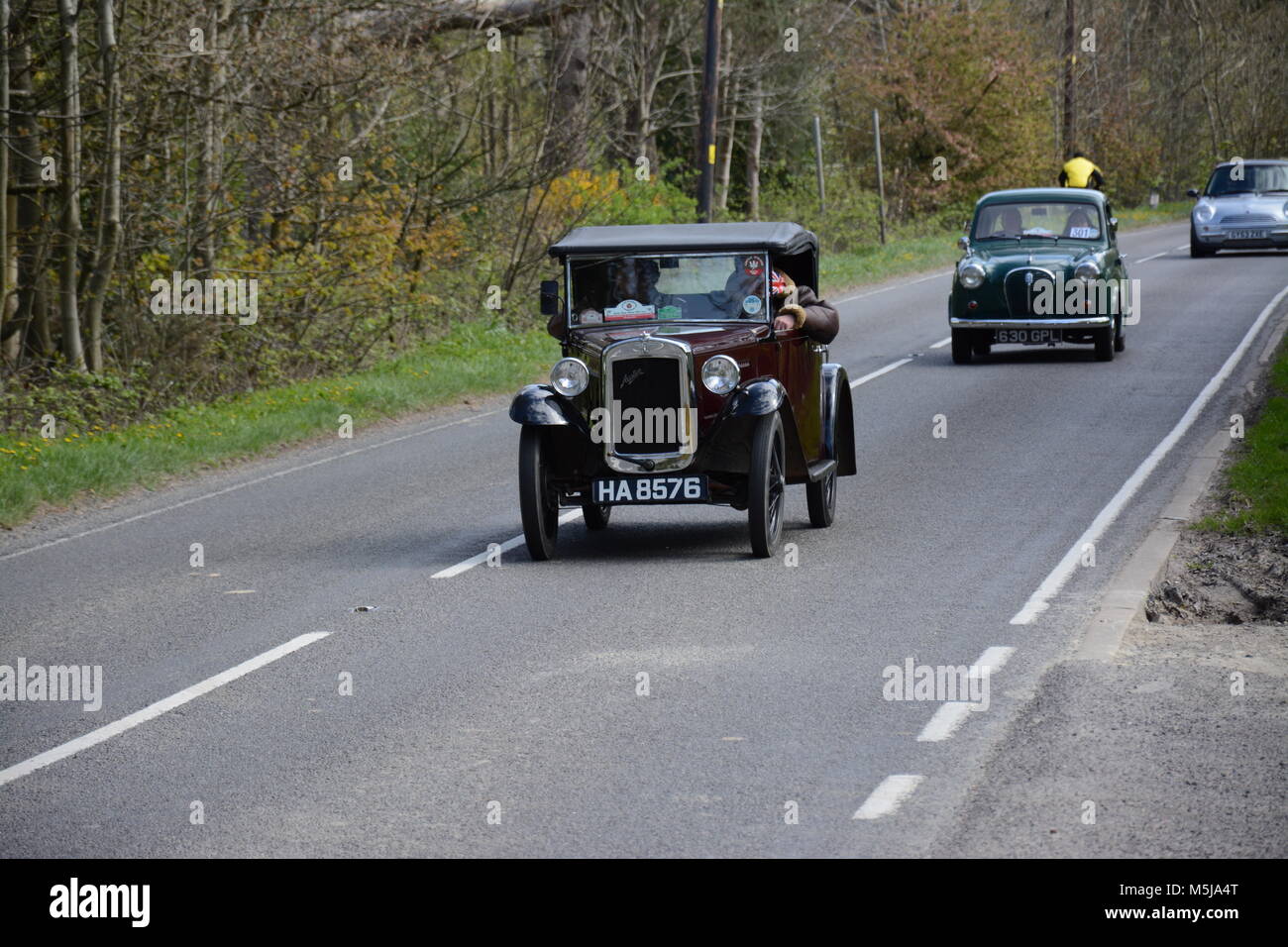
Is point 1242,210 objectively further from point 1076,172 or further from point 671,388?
point 671,388

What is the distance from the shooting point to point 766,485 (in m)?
10.3

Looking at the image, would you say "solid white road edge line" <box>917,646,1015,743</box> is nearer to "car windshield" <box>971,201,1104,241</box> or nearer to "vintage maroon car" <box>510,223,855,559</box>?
"vintage maroon car" <box>510,223,855,559</box>

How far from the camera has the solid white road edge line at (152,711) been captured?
6.81m

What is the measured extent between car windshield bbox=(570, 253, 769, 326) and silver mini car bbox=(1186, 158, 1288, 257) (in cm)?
2641

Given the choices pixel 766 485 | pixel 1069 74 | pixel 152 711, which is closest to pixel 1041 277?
pixel 766 485

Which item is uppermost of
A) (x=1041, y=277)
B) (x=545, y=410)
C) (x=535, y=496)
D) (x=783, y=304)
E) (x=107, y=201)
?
(x=107, y=201)

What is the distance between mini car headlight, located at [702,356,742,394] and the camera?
1052 cm

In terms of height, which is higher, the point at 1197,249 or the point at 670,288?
the point at 670,288

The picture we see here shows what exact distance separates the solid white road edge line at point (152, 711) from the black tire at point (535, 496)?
1.86 meters

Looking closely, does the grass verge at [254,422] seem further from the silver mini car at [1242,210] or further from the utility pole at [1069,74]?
the utility pole at [1069,74]

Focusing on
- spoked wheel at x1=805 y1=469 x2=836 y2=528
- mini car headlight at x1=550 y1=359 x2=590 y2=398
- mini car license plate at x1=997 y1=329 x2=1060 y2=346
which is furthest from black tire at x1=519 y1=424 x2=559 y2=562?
mini car license plate at x1=997 y1=329 x2=1060 y2=346

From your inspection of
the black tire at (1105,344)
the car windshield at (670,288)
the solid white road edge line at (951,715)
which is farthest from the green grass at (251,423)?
the solid white road edge line at (951,715)

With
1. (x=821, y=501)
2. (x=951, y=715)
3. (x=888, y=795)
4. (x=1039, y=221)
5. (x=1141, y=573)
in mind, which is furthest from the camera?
A: (x=1039, y=221)

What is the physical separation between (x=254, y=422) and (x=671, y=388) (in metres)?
7.93
